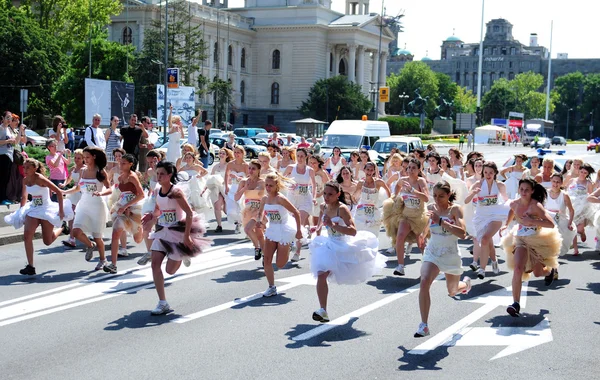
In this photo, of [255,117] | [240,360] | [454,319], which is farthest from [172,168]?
[255,117]

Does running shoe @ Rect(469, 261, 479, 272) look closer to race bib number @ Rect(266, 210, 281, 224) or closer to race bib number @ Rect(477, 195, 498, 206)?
race bib number @ Rect(477, 195, 498, 206)

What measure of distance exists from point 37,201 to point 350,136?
2518cm

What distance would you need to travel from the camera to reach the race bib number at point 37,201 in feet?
42.4

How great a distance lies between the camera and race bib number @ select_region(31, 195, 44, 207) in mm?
12930

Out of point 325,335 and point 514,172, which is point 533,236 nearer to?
point 325,335

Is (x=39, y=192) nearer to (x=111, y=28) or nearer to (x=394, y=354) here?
(x=394, y=354)

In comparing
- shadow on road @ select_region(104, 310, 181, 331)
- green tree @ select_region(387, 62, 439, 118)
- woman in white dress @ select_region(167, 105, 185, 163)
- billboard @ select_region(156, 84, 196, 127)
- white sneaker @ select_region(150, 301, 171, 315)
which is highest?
green tree @ select_region(387, 62, 439, 118)

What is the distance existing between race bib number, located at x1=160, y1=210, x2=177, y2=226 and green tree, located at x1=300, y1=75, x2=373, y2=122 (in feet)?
305

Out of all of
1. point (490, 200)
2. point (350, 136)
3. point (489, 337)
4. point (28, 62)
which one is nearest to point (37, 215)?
point (490, 200)

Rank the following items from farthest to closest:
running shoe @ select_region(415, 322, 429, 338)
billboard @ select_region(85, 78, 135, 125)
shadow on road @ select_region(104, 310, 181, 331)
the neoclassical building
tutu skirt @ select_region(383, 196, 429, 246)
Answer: the neoclassical building, billboard @ select_region(85, 78, 135, 125), tutu skirt @ select_region(383, 196, 429, 246), shadow on road @ select_region(104, 310, 181, 331), running shoe @ select_region(415, 322, 429, 338)

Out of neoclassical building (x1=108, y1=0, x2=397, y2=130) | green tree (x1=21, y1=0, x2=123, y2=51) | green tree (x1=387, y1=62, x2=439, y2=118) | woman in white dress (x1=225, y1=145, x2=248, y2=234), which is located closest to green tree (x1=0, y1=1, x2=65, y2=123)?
green tree (x1=21, y1=0, x2=123, y2=51)

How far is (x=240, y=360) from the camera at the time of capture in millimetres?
8344

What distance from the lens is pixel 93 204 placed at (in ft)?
43.9

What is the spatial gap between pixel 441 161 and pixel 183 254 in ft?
29.3
